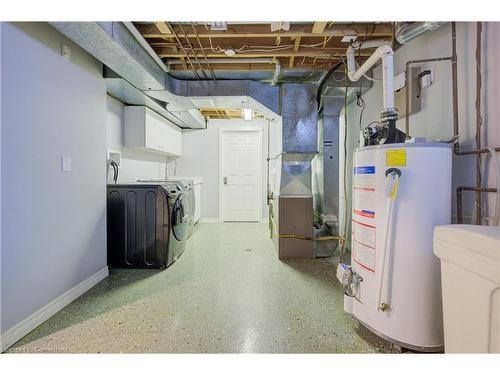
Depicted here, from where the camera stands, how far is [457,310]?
1069mm

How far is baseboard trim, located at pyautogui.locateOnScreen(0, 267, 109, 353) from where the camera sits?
1.39m

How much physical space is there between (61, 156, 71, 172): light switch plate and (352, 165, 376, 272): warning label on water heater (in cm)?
211

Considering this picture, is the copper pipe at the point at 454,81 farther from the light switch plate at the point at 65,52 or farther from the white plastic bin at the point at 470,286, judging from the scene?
the light switch plate at the point at 65,52

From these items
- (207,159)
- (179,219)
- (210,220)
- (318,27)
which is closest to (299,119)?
(318,27)

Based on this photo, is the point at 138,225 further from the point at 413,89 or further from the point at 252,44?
the point at 413,89

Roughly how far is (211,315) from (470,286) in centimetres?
149

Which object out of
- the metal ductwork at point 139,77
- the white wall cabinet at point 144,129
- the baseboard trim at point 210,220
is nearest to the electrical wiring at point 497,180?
the metal ductwork at point 139,77

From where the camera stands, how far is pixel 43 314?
1.62 metres

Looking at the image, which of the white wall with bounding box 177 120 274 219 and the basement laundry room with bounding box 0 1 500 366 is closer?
the basement laundry room with bounding box 0 1 500 366

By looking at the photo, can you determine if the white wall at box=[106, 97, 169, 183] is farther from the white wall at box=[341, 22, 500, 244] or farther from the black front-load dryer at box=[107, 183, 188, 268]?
the white wall at box=[341, 22, 500, 244]

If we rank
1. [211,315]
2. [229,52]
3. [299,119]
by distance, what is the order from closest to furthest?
[211,315] < [229,52] < [299,119]

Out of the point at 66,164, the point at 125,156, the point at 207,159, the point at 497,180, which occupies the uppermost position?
the point at 207,159

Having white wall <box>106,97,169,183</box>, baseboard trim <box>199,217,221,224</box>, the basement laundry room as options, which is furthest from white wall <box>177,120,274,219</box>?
the basement laundry room
